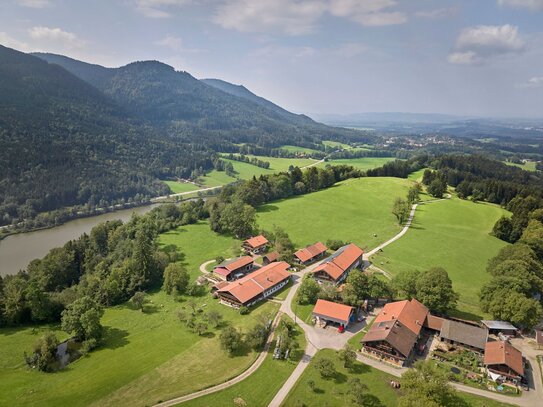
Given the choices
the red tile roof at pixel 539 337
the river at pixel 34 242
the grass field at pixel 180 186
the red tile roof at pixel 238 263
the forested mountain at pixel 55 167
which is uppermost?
the forested mountain at pixel 55 167

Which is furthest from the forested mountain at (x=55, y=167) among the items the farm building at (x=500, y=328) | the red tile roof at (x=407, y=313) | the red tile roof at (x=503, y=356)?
the red tile roof at (x=503, y=356)

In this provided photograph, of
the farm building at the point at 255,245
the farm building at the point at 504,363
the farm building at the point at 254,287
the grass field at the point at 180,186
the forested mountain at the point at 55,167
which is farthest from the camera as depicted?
the grass field at the point at 180,186

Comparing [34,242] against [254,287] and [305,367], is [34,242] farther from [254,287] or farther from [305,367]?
[305,367]

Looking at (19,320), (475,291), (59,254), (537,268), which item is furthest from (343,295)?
(59,254)

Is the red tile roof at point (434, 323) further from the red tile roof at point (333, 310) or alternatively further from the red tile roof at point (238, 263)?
the red tile roof at point (238, 263)

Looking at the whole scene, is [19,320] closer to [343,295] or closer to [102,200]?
[343,295]
